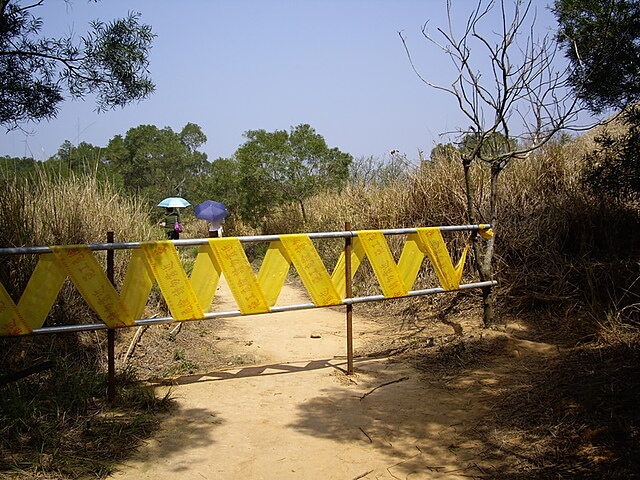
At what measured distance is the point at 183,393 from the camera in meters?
4.87

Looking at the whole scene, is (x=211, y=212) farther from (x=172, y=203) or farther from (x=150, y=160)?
(x=150, y=160)

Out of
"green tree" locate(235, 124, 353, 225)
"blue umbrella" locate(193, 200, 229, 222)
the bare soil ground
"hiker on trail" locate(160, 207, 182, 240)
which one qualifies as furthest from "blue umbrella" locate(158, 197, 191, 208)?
the bare soil ground

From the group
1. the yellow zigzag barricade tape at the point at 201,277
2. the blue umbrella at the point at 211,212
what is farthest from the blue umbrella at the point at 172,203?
the yellow zigzag barricade tape at the point at 201,277

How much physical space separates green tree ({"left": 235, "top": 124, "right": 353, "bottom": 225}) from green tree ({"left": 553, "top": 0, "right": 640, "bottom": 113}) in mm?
12048

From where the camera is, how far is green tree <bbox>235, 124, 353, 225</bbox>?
18.8 metres

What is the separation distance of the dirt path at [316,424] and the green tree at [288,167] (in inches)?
508

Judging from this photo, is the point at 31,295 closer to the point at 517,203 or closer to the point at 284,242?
the point at 284,242

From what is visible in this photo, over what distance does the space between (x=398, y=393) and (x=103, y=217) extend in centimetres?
440

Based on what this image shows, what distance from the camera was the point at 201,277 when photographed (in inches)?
190

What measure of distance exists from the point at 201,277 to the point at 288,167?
14285 mm

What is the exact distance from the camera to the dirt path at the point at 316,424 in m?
3.44

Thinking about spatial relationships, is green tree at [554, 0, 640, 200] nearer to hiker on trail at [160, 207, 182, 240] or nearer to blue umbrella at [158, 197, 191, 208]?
hiker on trail at [160, 207, 182, 240]

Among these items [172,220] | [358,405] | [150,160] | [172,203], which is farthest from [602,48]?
[150,160]

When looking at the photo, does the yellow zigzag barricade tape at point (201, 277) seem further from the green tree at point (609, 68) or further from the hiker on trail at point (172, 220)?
the hiker on trail at point (172, 220)
